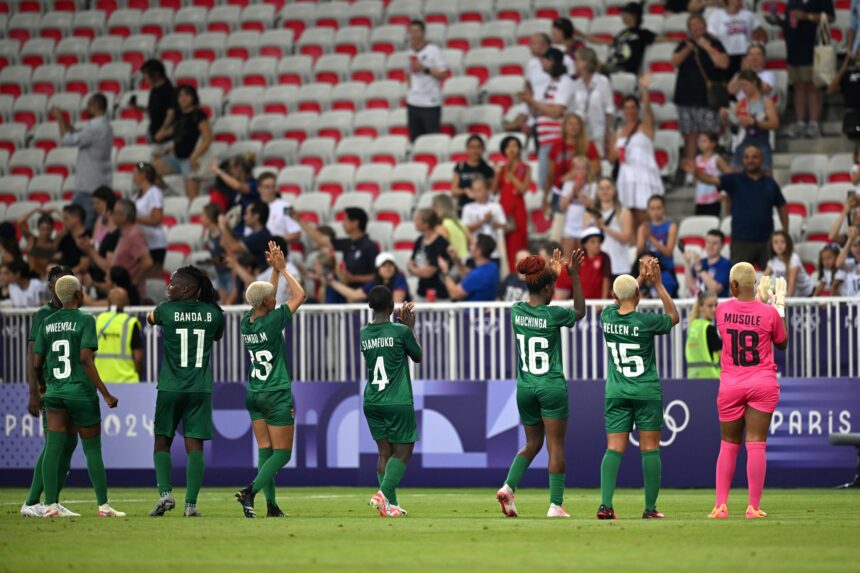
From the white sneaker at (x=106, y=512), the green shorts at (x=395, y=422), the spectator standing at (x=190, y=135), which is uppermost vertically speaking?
the spectator standing at (x=190, y=135)

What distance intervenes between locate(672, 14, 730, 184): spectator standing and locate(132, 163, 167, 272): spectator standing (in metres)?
7.51

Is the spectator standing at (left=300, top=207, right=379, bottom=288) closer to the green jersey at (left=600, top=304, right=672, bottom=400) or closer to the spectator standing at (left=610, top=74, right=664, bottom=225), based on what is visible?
the spectator standing at (left=610, top=74, right=664, bottom=225)

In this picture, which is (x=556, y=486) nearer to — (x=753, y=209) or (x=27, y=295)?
(x=753, y=209)

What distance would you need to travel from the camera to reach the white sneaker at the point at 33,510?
14328 millimetres

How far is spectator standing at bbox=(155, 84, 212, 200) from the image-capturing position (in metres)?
26.0

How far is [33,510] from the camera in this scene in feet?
47.3

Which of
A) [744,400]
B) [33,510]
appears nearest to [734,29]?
[744,400]

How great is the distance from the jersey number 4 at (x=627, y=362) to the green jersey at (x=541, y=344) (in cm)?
54

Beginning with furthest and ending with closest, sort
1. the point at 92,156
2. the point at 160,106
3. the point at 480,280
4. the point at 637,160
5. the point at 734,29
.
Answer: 1. the point at 160,106
2. the point at 92,156
3. the point at 734,29
4. the point at 637,160
5. the point at 480,280

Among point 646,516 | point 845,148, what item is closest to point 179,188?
point 845,148

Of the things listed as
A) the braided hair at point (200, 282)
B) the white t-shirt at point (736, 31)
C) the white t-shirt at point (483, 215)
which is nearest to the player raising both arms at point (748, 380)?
the braided hair at point (200, 282)

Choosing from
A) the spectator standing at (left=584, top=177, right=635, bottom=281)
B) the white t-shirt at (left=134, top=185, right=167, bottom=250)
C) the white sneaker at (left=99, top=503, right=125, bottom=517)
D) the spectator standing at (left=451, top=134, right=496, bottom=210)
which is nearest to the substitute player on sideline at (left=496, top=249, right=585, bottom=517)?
the white sneaker at (left=99, top=503, right=125, bottom=517)

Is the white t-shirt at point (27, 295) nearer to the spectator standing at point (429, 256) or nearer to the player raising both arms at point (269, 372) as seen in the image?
the spectator standing at point (429, 256)

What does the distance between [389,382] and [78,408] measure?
8.95 feet
